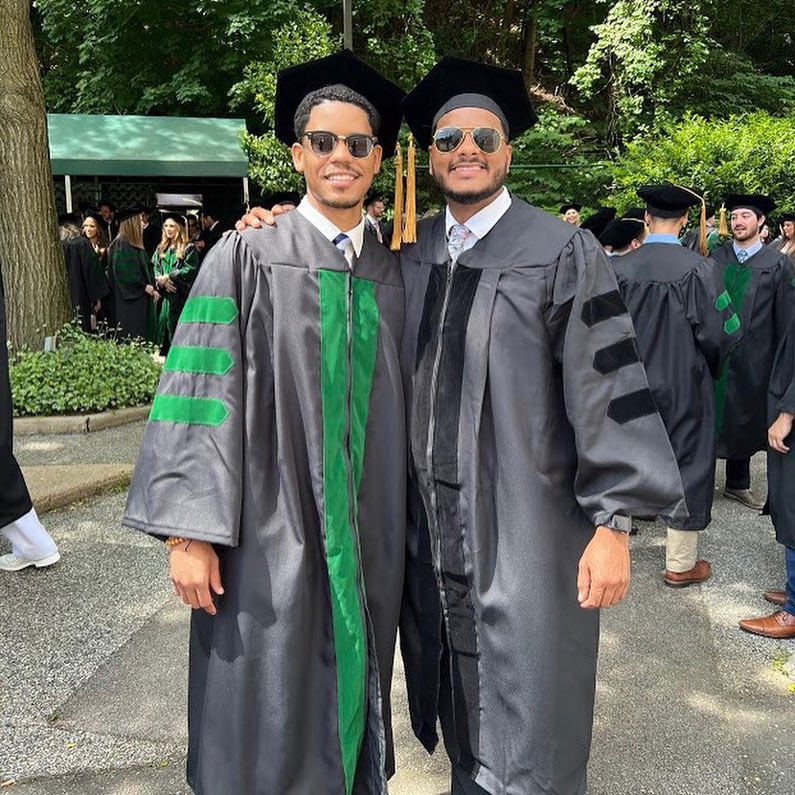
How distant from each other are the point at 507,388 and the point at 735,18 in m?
20.0

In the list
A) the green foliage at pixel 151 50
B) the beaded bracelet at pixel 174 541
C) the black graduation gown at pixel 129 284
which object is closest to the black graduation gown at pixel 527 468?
the beaded bracelet at pixel 174 541

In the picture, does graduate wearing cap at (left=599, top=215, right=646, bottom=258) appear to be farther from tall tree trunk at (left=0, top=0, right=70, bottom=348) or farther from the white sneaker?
tall tree trunk at (left=0, top=0, right=70, bottom=348)

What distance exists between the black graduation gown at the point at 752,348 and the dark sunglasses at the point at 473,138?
400cm

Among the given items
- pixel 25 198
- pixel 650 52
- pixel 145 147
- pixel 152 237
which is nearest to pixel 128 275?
pixel 25 198

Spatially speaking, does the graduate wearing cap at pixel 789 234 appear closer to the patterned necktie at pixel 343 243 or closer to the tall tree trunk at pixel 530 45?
the patterned necktie at pixel 343 243

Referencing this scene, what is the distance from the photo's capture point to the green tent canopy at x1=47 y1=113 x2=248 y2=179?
14.8 m

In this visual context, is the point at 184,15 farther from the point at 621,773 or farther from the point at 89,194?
the point at 621,773

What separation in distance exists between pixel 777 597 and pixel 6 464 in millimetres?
3691

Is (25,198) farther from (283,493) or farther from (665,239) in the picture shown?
(283,493)

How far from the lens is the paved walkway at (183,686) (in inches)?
108

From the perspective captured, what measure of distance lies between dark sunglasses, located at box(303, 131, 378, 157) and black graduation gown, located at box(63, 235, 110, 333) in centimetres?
885

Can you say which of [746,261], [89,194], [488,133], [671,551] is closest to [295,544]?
[488,133]

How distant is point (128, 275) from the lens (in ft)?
34.2

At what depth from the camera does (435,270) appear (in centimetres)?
231
